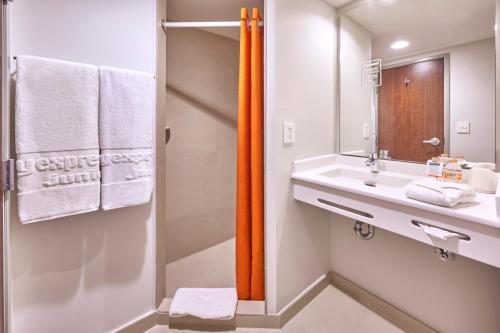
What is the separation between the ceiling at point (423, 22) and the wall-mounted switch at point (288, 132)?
0.77 meters

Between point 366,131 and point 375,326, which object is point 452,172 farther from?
point 375,326

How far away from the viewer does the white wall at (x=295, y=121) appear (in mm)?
1525

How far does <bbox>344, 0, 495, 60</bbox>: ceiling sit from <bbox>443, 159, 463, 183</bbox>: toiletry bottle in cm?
64

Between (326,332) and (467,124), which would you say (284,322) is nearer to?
(326,332)

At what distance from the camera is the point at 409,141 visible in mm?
1582

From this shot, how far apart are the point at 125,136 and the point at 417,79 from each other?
1690 mm

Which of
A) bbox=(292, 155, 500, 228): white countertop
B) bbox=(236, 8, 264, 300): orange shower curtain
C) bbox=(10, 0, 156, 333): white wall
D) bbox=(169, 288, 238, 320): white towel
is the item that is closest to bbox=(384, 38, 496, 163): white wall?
bbox=(292, 155, 500, 228): white countertop

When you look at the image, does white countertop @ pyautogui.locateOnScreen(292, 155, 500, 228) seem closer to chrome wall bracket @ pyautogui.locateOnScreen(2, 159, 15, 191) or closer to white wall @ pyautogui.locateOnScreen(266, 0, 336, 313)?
white wall @ pyautogui.locateOnScreen(266, 0, 336, 313)

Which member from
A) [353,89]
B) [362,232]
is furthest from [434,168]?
[353,89]

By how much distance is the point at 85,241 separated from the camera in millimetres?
1300

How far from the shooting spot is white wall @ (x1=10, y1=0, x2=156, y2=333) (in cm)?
112

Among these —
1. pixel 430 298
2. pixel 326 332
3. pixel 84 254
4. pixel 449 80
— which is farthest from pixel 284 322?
pixel 449 80

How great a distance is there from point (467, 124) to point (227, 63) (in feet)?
6.74

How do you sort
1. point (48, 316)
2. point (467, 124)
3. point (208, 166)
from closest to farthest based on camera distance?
point (48, 316) → point (467, 124) → point (208, 166)
